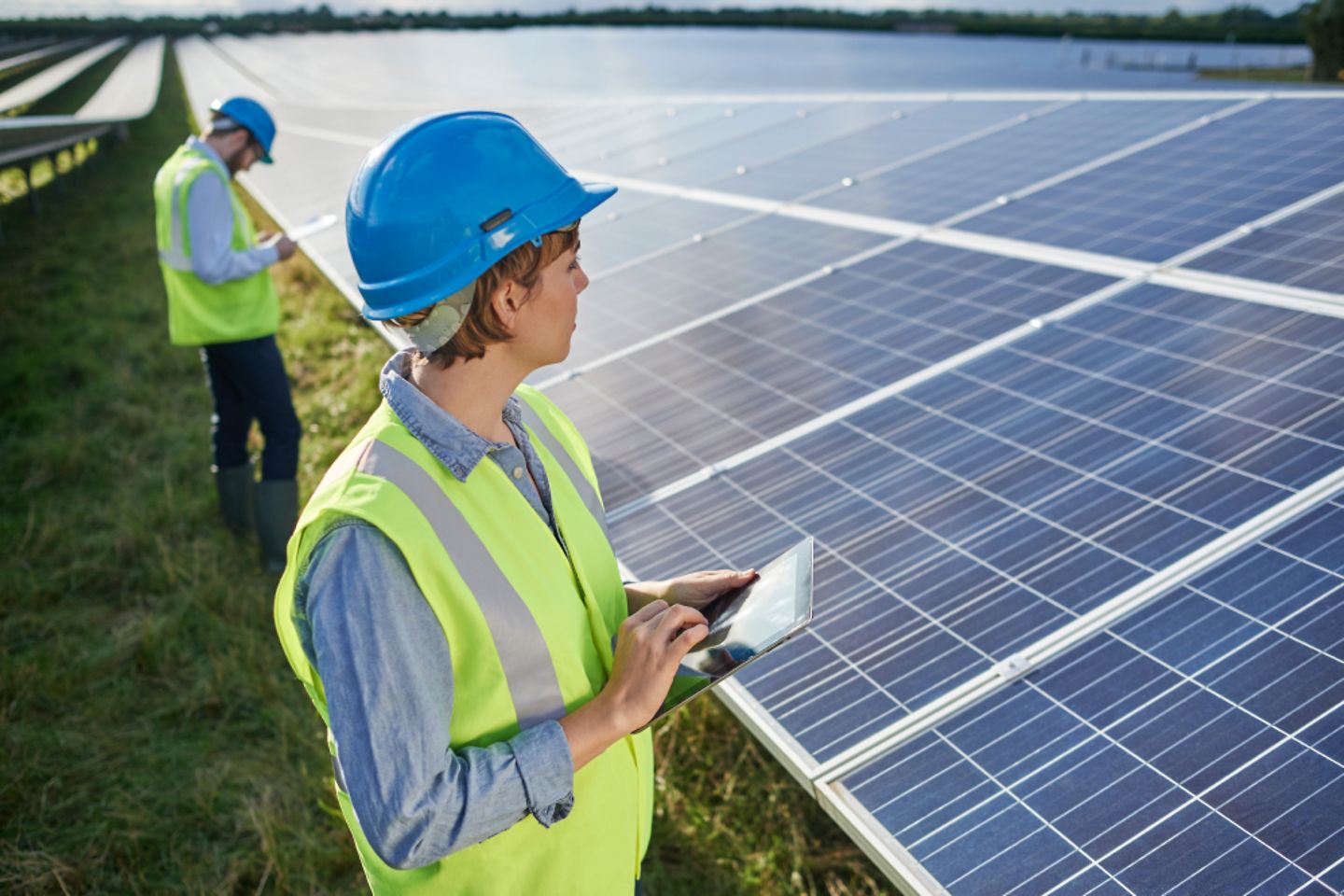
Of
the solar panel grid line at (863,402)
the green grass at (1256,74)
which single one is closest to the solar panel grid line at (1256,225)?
the solar panel grid line at (863,402)

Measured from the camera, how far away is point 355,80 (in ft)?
178

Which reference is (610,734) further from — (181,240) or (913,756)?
(181,240)

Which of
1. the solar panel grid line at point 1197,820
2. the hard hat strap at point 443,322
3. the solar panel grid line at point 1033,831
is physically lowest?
the solar panel grid line at point 1033,831

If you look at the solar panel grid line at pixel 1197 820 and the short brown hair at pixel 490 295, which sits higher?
the short brown hair at pixel 490 295

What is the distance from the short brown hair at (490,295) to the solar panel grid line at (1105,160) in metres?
5.18

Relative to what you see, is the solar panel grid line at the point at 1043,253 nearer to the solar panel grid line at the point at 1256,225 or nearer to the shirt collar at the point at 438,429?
the solar panel grid line at the point at 1256,225

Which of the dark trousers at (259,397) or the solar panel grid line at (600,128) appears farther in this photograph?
the solar panel grid line at (600,128)

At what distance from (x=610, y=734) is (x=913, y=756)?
4.38 ft

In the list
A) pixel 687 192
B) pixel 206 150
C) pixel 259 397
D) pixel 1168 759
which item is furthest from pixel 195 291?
pixel 1168 759

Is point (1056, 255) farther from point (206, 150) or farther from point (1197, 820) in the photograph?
point (206, 150)

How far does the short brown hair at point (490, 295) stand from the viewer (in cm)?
192

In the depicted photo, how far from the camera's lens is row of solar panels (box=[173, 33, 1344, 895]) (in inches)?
107

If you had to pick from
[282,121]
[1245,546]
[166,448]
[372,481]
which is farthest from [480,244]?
[282,121]

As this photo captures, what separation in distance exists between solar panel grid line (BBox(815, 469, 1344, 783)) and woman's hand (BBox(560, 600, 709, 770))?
118 cm
